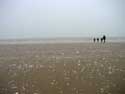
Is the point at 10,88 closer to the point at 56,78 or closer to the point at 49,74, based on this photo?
the point at 56,78

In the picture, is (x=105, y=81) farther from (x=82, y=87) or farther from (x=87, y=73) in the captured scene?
(x=87, y=73)

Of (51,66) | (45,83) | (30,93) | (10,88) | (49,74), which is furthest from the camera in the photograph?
(51,66)

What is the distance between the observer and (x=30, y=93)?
18.3 ft

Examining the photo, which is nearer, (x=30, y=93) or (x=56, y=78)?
(x=30, y=93)

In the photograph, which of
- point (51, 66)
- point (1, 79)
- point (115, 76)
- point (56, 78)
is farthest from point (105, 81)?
point (51, 66)

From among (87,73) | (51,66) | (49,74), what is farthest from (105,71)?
(51,66)

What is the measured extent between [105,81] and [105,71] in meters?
1.48

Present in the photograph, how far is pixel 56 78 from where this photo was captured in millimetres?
7234

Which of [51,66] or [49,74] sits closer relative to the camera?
[49,74]

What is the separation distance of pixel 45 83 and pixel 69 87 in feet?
2.20

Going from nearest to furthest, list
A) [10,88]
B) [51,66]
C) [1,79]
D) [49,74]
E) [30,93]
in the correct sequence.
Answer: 1. [30,93]
2. [10,88]
3. [1,79]
4. [49,74]
5. [51,66]

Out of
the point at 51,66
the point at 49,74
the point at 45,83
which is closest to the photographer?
the point at 45,83

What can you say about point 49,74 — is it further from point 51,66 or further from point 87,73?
point 51,66

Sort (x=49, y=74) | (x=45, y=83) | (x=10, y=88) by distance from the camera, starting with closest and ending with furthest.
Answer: (x=10, y=88) < (x=45, y=83) < (x=49, y=74)
